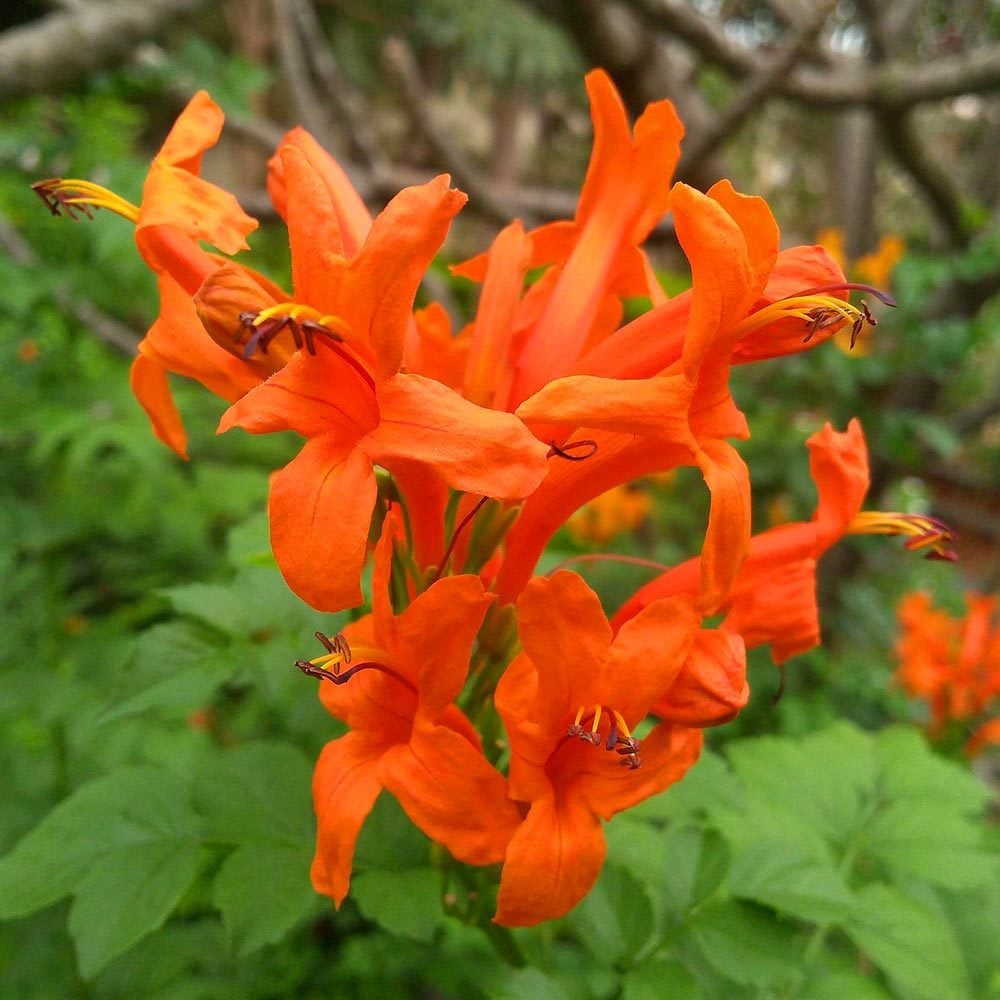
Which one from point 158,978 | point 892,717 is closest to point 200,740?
point 158,978

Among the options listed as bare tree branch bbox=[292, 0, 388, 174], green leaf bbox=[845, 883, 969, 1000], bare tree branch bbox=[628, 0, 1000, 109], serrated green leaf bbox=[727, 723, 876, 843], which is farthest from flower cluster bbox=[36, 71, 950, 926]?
bare tree branch bbox=[292, 0, 388, 174]

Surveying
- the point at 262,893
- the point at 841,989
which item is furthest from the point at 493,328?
the point at 841,989

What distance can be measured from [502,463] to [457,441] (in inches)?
2.1

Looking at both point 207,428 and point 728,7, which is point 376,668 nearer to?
point 207,428

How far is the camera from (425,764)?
92 centimetres

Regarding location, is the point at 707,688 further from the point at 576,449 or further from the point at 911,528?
the point at 911,528

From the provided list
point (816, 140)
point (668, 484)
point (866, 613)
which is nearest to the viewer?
point (866, 613)

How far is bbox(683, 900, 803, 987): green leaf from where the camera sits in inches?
40.9

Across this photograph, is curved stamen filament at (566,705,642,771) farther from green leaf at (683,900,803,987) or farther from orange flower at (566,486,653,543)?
orange flower at (566,486,653,543)

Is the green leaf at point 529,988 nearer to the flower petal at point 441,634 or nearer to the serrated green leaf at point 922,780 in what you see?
the flower petal at point 441,634

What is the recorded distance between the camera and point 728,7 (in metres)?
6.49

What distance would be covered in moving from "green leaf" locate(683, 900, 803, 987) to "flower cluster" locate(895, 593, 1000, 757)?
2693 millimetres

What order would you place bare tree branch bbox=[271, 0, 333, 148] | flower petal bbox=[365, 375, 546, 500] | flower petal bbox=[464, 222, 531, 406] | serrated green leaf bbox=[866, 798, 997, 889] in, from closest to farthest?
flower petal bbox=[365, 375, 546, 500] < flower petal bbox=[464, 222, 531, 406] < serrated green leaf bbox=[866, 798, 997, 889] < bare tree branch bbox=[271, 0, 333, 148]

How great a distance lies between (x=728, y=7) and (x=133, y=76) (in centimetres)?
489
